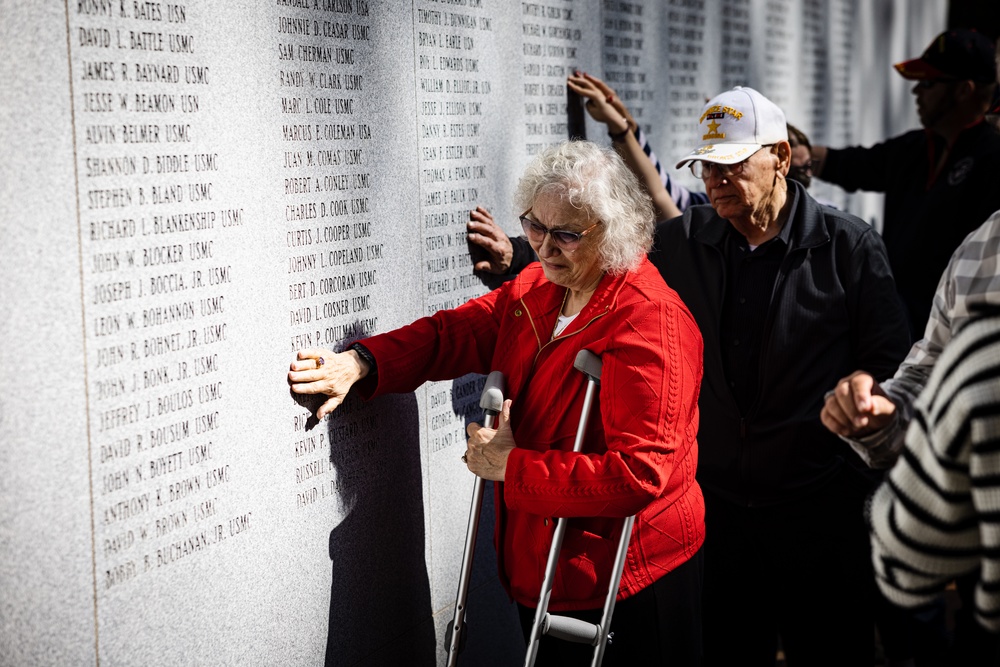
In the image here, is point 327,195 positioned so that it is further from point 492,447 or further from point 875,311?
point 875,311

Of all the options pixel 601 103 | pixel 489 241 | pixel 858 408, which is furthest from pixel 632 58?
pixel 858 408

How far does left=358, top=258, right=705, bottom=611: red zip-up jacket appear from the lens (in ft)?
7.54

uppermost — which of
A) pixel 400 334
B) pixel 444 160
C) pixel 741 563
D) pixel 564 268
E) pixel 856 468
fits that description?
pixel 444 160

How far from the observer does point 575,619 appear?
93.9 inches

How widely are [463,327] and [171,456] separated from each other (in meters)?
0.92

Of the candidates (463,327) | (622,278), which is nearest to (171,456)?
(463,327)

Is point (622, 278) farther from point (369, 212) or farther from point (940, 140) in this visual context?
point (940, 140)

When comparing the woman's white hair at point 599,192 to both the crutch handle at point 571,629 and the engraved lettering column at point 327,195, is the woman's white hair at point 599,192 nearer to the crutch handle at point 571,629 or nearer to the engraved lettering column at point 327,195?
the engraved lettering column at point 327,195

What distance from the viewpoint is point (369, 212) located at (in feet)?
9.12

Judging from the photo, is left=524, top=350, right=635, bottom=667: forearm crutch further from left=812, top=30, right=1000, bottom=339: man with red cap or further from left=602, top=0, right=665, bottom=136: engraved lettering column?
left=812, top=30, right=1000, bottom=339: man with red cap

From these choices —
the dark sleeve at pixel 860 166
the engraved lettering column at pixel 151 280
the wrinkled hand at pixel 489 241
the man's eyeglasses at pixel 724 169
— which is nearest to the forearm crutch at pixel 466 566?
the engraved lettering column at pixel 151 280

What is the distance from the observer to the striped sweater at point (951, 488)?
1.43 metres

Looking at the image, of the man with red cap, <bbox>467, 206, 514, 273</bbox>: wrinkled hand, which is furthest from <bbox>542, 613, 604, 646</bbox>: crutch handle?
the man with red cap

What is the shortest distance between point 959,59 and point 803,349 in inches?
107
